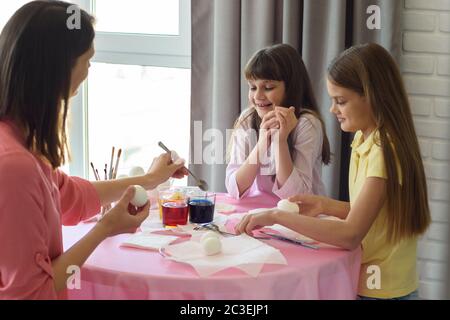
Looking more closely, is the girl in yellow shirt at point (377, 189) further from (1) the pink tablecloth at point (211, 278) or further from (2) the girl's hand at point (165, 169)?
(2) the girl's hand at point (165, 169)

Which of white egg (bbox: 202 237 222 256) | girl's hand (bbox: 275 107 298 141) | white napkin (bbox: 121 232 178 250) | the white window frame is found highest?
the white window frame

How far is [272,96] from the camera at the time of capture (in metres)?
2.06

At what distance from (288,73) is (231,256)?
0.85m

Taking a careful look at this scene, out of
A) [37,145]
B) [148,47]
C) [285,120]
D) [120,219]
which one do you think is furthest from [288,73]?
[37,145]

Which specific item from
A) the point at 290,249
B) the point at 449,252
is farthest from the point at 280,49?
the point at 449,252

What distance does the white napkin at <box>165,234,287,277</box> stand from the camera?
1.34 m

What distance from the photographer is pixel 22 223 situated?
1178 mm

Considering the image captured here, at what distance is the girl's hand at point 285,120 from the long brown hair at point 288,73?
4.6 inches

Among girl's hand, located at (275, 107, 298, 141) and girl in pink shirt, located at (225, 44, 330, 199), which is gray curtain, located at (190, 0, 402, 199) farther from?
girl's hand, located at (275, 107, 298, 141)

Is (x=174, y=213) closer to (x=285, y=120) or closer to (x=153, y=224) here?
(x=153, y=224)

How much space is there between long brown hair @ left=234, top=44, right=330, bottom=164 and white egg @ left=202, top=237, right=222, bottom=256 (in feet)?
2.31

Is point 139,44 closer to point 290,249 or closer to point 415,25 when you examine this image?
point 415,25

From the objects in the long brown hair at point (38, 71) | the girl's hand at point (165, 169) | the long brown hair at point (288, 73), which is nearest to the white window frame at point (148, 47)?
the long brown hair at point (288, 73)

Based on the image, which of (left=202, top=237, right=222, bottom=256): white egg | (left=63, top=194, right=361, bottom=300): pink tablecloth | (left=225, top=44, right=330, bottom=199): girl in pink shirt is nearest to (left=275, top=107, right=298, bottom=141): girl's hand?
(left=225, top=44, right=330, bottom=199): girl in pink shirt
